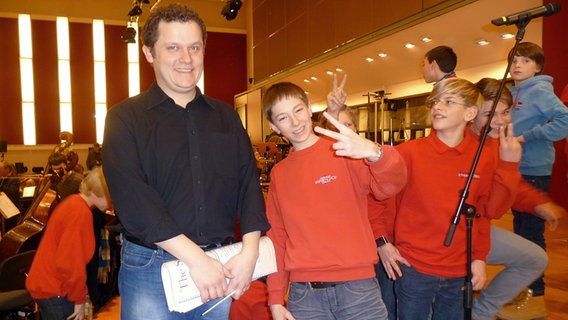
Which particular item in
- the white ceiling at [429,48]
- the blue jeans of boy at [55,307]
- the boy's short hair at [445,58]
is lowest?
the blue jeans of boy at [55,307]

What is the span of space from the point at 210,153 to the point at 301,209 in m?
0.50

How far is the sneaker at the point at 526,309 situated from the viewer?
9.59 ft

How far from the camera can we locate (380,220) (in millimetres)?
2217

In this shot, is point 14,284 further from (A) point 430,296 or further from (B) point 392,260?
(A) point 430,296

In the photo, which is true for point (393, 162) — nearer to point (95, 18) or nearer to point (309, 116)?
point (309, 116)

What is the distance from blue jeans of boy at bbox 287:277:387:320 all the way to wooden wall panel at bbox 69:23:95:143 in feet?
50.0

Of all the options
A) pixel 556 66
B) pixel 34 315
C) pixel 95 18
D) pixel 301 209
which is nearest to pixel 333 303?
pixel 301 209

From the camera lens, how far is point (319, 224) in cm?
175

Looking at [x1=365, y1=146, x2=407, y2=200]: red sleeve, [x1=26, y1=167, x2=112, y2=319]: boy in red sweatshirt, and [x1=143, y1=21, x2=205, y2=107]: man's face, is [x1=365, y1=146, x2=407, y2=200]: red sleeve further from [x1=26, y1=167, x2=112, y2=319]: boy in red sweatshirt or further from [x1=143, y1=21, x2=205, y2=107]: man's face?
[x1=26, y1=167, x2=112, y2=319]: boy in red sweatshirt

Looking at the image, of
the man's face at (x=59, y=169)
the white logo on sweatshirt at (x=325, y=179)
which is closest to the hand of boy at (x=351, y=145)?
the white logo on sweatshirt at (x=325, y=179)

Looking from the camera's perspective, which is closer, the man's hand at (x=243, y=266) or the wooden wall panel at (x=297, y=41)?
the man's hand at (x=243, y=266)

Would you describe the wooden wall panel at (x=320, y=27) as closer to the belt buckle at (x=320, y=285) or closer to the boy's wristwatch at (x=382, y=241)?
the boy's wristwatch at (x=382, y=241)

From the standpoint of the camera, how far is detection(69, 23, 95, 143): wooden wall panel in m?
15.0

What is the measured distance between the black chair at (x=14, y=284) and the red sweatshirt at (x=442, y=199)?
2.56m
